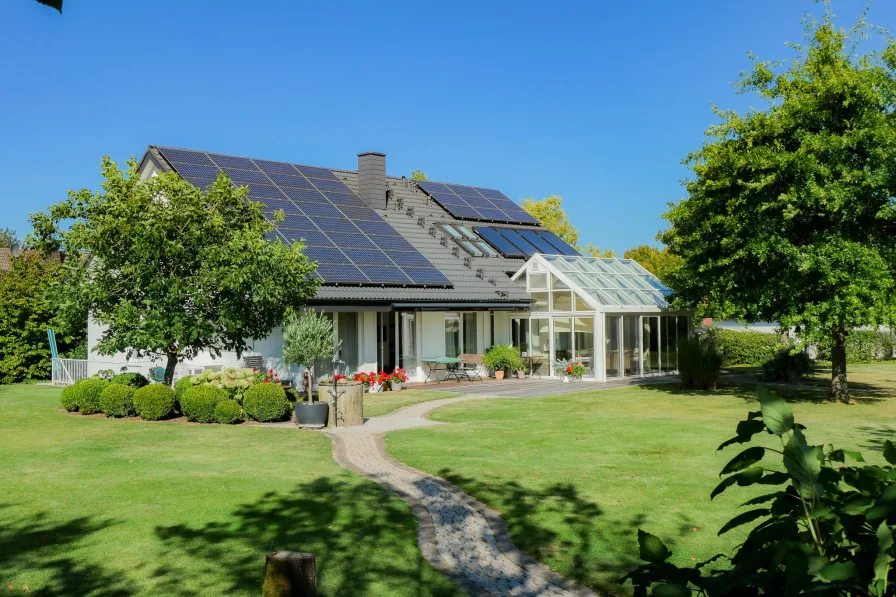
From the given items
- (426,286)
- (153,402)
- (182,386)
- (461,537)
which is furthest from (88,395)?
(461,537)

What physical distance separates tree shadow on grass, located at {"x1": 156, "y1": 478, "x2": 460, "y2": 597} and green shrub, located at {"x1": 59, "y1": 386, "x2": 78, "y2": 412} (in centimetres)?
1111

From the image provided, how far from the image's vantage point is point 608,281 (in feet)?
99.9

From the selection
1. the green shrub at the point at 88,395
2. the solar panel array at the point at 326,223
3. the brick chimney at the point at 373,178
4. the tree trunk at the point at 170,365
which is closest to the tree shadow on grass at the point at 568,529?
the tree trunk at the point at 170,365

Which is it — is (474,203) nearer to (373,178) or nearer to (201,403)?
(373,178)

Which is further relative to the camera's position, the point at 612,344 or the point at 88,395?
the point at 612,344

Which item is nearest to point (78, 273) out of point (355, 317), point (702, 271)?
point (355, 317)

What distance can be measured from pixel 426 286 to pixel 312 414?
10672 millimetres

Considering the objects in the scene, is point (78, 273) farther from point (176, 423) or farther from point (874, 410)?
point (874, 410)

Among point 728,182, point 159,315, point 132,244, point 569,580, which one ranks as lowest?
point 569,580

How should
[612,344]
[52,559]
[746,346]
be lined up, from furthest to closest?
1. [746,346]
2. [612,344]
3. [52,559]

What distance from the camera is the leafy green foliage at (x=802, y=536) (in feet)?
6.24

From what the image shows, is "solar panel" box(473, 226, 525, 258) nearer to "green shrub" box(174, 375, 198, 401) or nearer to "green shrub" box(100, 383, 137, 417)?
"green shrub" box(174, 375, 198, 401)

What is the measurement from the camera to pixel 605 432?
15.7 meters

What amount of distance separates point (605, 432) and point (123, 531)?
10115mm
